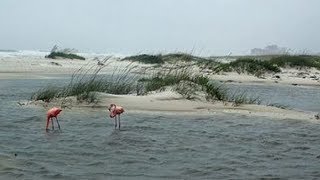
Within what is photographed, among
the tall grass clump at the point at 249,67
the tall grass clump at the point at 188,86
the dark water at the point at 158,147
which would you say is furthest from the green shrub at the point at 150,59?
the dark water at the point at 158,147

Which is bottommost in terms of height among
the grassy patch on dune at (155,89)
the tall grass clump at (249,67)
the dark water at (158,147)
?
the dark water at (158,147)

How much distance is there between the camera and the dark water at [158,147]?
280 inches

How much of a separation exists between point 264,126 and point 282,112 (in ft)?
8.81

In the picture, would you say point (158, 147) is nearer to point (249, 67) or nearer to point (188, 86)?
point (188, 86)

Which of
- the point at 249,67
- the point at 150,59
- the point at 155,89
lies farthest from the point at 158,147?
the point at 150,59

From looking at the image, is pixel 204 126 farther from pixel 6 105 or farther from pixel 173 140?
pixel 6 105

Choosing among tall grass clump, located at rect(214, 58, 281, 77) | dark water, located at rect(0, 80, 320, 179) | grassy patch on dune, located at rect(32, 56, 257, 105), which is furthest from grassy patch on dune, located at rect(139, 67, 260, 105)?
tall grass clump, located at rect(214, 58, 281, 77)

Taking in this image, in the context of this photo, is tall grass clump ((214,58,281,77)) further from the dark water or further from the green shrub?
the dark water

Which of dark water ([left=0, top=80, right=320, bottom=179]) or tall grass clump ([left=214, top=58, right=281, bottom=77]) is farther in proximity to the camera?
tall grass clump ([left=214, top=58, right=281, bottom=77])

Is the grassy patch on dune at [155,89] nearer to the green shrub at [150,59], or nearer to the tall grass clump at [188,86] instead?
the tall grass clump at [188,86]

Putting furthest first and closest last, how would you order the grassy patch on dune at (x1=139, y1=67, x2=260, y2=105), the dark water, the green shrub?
the green shrub
the grassy patch on dune at (x1=139, y1=67, x2=260, y2=105)
the dark water

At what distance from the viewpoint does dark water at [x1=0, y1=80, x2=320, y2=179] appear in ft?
23.3

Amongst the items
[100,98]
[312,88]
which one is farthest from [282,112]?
[312,88]

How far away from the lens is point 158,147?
8.81 metres
